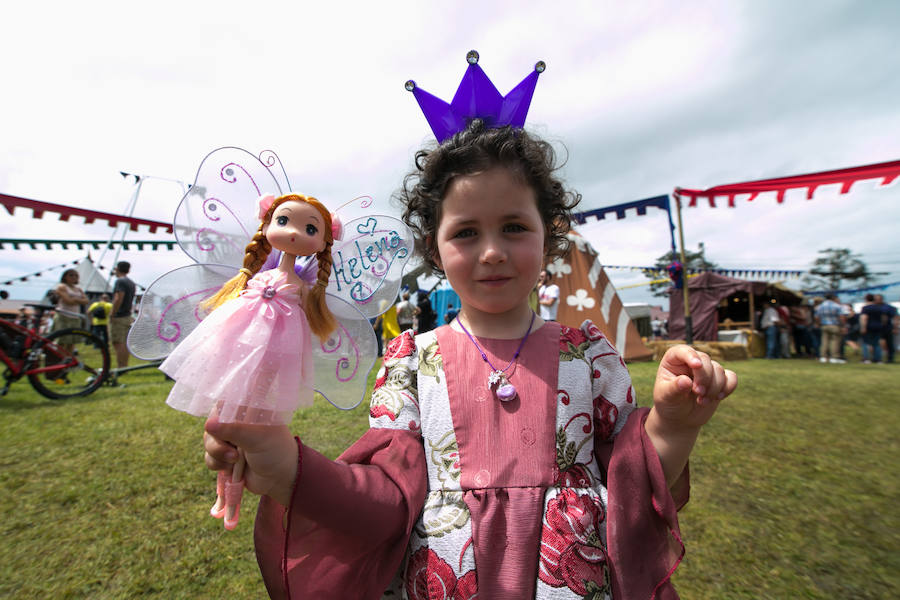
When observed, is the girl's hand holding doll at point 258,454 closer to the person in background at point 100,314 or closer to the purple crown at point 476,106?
the purple crown at point 476,106

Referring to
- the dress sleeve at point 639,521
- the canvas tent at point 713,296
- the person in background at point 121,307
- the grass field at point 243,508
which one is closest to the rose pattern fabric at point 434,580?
the dress sleeve at point 639,521

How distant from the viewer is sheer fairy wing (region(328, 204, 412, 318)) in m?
1.08

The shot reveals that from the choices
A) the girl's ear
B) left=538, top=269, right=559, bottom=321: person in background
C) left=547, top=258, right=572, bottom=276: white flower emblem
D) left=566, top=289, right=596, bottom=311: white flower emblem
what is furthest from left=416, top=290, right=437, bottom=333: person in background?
the girl's ear

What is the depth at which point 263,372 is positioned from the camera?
769 millimetres

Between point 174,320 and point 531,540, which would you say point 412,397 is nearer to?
point 531,540

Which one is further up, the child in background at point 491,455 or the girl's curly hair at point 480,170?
the girl's curly hair at point 480,170

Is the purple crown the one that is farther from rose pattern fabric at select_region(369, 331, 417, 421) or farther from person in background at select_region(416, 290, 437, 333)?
person in background at select_region(416, 290, 437, 333)

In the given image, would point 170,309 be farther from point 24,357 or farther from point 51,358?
point 51,358

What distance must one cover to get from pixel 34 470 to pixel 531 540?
3275 mm

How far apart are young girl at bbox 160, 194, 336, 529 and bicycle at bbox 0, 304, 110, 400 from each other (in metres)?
4.97

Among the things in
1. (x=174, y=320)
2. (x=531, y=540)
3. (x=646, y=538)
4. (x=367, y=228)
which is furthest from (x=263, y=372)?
(x=646, y=538)

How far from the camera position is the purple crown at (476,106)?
4.19ft

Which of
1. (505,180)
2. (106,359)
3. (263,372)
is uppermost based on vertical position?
(505,180)

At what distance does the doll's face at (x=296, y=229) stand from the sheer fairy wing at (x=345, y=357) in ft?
0.50
